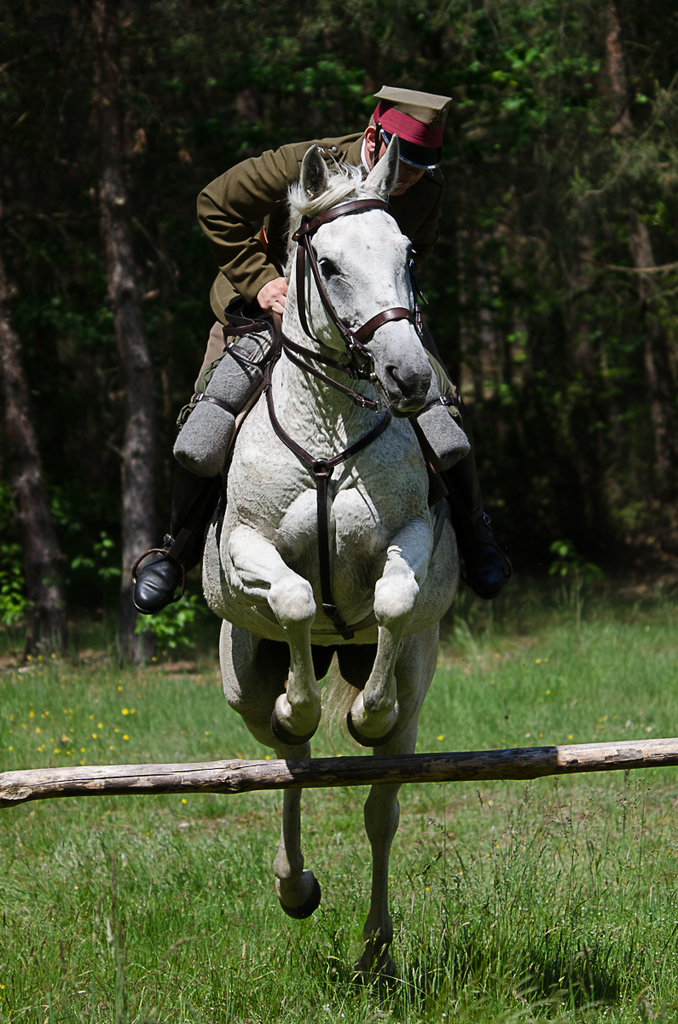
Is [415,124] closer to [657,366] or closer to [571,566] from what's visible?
[571,566]

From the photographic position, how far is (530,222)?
57.9 feet

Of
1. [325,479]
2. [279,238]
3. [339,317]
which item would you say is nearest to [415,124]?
[279,238]

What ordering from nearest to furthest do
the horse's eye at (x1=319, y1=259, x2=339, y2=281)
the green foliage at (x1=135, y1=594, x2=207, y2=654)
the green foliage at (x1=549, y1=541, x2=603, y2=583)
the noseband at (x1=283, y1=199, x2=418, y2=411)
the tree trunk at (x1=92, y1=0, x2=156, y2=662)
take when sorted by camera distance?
the noseband at (x1=283, y1=199, x2=418, y2=411), the horse's eye at (x1=319, y1=259, x2=339, y2=281), the green foliage at (x1=135, y1=594, x2=207, y2=654), the tree trunk at (x1=92, y1=0, x2=156, y2=662), the green foliage at (x1=549, y1=541, x2=603, y2=583)

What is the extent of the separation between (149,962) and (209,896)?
0.78 meters

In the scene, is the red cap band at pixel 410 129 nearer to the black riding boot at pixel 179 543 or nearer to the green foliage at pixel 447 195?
the black riding boot at pixel 179 543

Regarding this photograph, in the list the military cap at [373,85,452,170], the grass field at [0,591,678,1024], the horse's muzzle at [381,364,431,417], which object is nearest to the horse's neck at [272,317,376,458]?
the horse's muzzle at [381,364,431,417]

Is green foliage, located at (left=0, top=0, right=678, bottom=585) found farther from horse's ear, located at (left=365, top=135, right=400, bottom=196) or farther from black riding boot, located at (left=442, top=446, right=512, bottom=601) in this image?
horse's ear, located at (left=365, top=135, right=400, bottom=196)

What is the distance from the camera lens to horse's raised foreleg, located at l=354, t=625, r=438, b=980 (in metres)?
4.24

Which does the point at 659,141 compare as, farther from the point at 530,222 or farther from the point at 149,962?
the point at 149,962

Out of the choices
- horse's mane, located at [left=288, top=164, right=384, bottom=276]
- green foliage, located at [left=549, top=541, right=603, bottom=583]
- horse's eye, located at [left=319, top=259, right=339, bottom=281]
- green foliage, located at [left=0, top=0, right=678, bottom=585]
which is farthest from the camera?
green foliage, located at [left=549, top=541, right=603, bottom=583]

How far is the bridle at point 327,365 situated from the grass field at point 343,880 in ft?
4.11

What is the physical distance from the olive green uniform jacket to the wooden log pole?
192 cm

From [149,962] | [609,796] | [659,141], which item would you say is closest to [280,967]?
[149,962]

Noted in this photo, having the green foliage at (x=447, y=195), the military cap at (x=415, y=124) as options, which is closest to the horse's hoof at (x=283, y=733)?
the military cap at (x=415, y=124)
